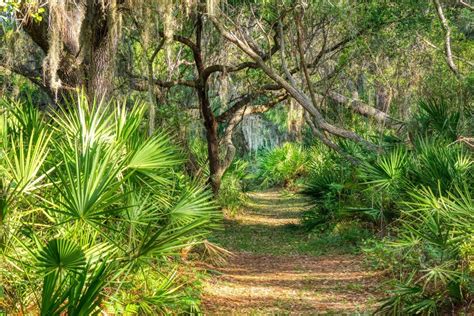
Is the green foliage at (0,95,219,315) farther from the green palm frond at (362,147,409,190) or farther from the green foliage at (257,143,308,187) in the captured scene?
the green foliage at (257,143,308,187)

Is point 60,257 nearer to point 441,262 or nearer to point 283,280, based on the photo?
point 441,262

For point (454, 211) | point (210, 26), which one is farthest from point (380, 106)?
point (454, 211)

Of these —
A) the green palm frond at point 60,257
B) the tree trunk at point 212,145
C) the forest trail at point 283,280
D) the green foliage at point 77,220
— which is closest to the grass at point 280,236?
the forest trail at point 283,280

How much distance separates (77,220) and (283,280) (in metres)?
5.25

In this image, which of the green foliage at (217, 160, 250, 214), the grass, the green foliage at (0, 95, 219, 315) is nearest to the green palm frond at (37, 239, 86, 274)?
the green foliage at (0, 95, 219, 315)

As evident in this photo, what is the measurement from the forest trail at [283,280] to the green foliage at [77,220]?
1.94m

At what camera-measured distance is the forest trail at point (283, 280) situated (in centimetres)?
807

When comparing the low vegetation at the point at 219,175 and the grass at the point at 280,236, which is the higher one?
the low vegetation at the point at 219,175

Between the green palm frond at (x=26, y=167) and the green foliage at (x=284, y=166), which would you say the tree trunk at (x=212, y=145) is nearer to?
the green palm frond at (x=26, y=167)

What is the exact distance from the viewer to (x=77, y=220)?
5.12 m

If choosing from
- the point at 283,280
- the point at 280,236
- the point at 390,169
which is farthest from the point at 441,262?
the point at 280,236

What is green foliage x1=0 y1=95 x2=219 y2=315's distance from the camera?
4469 millimetres

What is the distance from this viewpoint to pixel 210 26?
529 inches

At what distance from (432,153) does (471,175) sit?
0.67 metres
